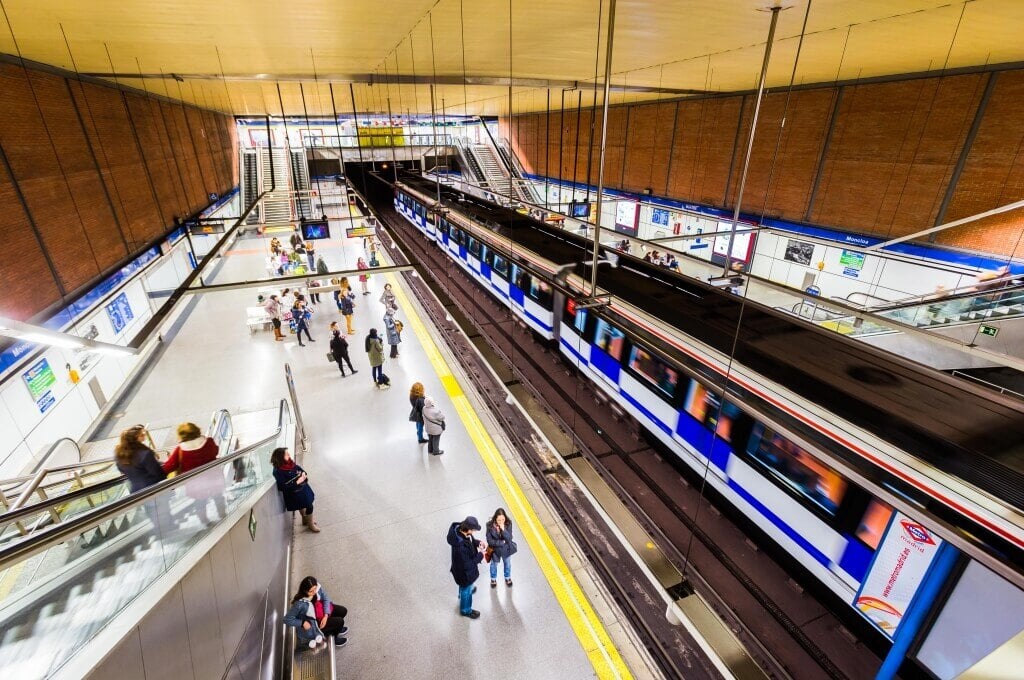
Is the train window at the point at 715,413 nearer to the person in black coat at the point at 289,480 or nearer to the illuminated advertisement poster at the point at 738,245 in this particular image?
the person in black coat at the point at 289,480

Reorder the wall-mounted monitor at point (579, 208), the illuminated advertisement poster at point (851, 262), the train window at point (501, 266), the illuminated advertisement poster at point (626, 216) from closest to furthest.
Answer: the train window at point (501, 266) < the illuminated advertisement poster at point (851, 262) < the wall-mounted monitor at point (579, 208) < the illuminated advertisement poster at point (626, 216)

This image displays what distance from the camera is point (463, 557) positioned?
4.34 meters

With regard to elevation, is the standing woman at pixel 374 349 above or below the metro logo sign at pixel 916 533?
below

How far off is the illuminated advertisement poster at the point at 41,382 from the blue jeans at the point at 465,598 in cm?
730

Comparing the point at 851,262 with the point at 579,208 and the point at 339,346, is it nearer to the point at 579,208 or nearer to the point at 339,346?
the point at 339,346

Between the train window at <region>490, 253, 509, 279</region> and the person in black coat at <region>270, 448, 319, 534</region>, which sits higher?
the train window at <region>490, 253, 509, 279</region>

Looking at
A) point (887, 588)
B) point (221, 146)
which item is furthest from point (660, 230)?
point (221, 146)

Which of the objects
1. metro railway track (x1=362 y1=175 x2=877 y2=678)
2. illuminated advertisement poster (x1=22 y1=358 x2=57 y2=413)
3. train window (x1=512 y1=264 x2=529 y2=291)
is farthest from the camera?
train window (x1=512 y1=264 x2=529 y2=291)

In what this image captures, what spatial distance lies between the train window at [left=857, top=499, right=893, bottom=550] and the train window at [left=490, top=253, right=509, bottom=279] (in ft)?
25.5

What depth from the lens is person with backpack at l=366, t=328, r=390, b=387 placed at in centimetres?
829

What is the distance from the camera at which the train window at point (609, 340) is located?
654 cm

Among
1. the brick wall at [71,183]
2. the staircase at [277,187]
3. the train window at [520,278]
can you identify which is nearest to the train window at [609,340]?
the train window at [520,278]

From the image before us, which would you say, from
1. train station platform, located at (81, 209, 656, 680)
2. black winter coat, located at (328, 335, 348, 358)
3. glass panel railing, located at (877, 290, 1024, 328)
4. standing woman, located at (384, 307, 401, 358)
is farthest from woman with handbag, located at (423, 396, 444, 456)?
glass panel railing, located at (877, 290, 1024, 328)

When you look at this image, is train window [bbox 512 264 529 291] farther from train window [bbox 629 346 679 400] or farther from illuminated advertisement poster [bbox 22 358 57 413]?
illuminated advertisement poster [bbox 22 358 57 413]
